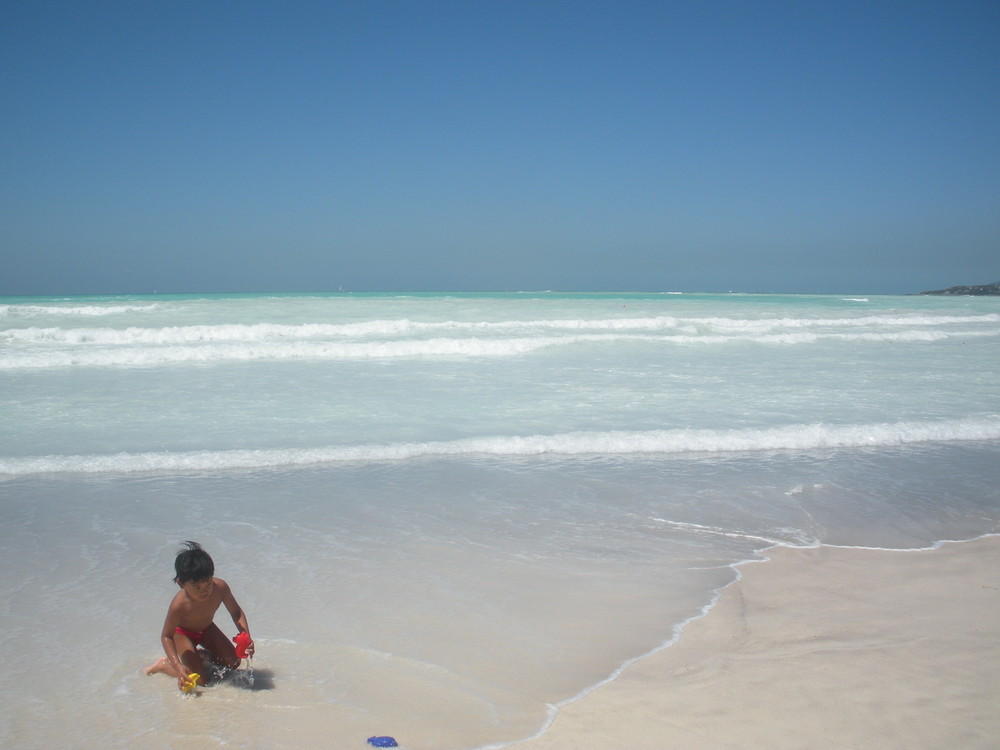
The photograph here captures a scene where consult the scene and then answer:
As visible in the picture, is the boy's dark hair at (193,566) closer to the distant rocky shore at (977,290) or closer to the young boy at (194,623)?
the young boy at (194,623)

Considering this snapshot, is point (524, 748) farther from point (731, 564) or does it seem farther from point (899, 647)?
point (731, 564)

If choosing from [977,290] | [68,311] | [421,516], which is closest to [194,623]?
[421,516]

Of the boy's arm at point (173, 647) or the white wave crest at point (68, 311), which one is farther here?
the white wave crest at point (68, 311)

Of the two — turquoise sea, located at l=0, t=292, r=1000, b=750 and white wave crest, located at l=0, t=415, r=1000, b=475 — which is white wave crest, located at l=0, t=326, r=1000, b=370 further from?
white wave crest, located at l=0, t=415, r=1000, b=475

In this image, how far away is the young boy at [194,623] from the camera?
2.72 meters

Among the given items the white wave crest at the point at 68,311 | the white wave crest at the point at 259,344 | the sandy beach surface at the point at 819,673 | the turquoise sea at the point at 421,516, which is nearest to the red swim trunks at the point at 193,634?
the turquoise sea at the point at 421,516

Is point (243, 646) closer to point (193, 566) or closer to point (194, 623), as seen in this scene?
point (194, 623)

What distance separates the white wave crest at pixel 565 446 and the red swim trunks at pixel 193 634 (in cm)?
346

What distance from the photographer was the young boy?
272 cm

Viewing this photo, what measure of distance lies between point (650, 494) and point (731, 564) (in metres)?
1.38

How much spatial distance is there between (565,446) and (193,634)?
14.7ft

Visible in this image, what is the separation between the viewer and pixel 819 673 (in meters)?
2.85

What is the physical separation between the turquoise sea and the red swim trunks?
0.20m

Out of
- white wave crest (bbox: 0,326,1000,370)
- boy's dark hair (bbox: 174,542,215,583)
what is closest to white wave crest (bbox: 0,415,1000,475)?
boy's dark hair (bbox: 174,542,215,583)
